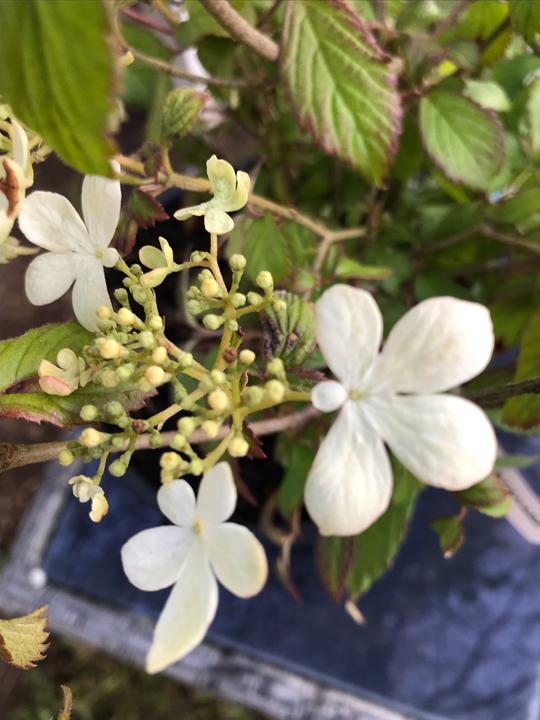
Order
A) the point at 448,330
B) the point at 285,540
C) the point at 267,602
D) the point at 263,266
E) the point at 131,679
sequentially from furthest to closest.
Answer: the point at 131,679
the point at 267,602
the point at 285,540
the point at 263,266
the point at 448,330

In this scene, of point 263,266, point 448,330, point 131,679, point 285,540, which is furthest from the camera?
point 131,679

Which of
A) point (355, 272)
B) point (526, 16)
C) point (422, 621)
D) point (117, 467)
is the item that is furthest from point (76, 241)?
point (422, 621)

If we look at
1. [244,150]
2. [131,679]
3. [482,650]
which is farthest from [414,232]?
[131,679]

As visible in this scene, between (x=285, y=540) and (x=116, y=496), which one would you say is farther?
(x=116, y=496)

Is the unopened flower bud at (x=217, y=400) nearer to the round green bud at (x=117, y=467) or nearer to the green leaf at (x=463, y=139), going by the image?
the round green bud at (x=117, y=467)

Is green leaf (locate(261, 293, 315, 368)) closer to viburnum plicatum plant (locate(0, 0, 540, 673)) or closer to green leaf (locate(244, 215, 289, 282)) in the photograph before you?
viburnum plicatum plant (locate(0, 0, 540, 673))

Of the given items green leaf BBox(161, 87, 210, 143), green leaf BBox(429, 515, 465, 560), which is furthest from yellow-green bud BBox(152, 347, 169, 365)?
green leaf BBox(429, 515, 465, 560)

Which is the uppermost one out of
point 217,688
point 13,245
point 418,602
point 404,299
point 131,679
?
point 13,245

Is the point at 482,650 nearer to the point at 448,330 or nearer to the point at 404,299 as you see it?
the point at 404,299
